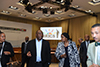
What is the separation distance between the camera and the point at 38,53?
9.66 feet

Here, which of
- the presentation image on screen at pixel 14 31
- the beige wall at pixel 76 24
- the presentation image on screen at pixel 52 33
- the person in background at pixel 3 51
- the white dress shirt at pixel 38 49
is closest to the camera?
the person in background at pixel 3 51

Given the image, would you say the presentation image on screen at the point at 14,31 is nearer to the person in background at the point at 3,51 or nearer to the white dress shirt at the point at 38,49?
the person in background at the point at 3,51

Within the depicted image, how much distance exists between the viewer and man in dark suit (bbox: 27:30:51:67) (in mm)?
2881

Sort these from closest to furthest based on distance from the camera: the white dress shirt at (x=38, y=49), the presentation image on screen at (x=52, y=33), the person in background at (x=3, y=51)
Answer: the person in background at (x=3, y=51) → the white dress shirt at (x=38, y=49) → the presentation image on screen at (x=52, y=33)

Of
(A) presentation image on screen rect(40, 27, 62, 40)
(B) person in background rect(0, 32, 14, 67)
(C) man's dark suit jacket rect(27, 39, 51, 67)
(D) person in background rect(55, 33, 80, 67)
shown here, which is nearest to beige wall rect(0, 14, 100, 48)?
(A) presentation image on screen rect(40, 27, 62, 40)

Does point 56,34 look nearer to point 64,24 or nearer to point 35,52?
point 64,24

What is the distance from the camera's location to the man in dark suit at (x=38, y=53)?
9.45 feet

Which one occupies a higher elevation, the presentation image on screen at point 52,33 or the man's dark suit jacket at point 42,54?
the man's dark suit jacket at point 42,54

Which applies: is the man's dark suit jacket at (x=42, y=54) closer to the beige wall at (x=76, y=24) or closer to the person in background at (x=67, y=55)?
the person in background at (x=67, y=55)

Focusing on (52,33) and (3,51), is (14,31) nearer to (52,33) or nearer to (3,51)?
(52,33)

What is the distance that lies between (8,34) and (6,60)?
8.17 meters

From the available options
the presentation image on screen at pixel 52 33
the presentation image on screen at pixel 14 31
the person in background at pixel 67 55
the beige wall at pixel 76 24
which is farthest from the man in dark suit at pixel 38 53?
the presentation image on screen at pixel 52 33

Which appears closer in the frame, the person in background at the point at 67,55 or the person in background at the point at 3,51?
the person in background at the point at 3,51

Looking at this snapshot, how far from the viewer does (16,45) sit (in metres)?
10.9
